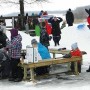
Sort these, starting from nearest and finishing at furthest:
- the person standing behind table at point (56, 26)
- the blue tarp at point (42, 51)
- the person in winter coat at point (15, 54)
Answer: the person in winter coat at point (15, 54) → the blue tarp at point (42, 51) → the person standing behind table at point (56, 26)

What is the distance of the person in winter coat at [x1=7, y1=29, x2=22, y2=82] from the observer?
1448cm

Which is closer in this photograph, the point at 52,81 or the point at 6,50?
the point at 52,81

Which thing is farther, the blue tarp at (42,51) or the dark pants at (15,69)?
the blue tarp at (42,51)

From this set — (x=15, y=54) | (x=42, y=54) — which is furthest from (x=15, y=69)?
(x=42, y=54)

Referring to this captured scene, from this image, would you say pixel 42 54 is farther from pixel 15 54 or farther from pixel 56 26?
pixel 56 26

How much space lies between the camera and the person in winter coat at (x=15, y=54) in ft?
47.5

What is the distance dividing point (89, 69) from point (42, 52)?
2.17 metres

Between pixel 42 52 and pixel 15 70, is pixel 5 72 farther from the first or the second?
pixel 42 52

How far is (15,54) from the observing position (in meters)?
14.5

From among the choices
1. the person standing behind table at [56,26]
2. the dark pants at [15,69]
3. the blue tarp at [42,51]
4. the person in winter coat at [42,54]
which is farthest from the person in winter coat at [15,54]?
the person standing behind table at [56,26]

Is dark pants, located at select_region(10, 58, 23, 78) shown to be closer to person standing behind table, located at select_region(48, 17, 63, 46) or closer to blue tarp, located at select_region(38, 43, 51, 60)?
blue tarp, located at select_region(38, 43, 51, 60)

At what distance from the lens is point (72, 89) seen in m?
12.8

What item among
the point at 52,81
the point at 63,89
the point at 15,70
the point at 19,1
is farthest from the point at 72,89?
the point at 19,1

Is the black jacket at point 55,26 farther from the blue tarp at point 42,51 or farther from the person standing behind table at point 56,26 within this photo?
the blue tarp at point 42,51
